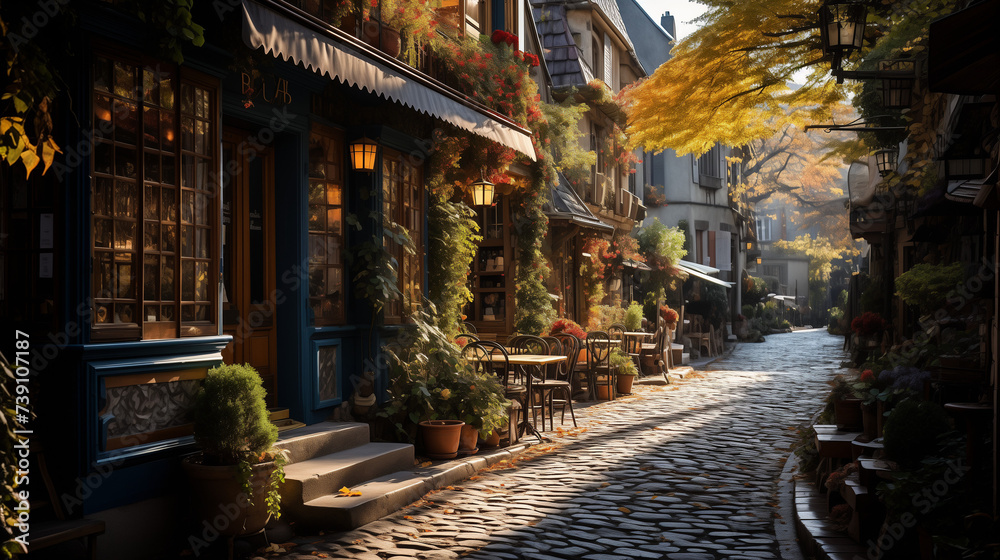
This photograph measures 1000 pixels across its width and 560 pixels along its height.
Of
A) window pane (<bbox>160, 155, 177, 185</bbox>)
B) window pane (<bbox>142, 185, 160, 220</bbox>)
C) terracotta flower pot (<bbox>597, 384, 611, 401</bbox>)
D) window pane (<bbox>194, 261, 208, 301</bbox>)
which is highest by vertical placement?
window pane (<bbox>160, 155, 177, 185</bbox>)

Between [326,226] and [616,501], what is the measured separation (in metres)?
3.97

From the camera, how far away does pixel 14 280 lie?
5305 mm

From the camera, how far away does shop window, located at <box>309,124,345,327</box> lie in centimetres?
819

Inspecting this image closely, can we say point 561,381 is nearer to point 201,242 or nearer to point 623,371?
point 623,371

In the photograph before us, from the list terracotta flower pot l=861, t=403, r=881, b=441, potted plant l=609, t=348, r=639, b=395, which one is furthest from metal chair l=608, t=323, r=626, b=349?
terracotta flower pot l=861, t=403, r=881, b=441

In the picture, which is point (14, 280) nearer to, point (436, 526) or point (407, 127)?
point (436, 526)

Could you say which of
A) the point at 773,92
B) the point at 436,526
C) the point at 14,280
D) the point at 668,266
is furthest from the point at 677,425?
the point at 668,266

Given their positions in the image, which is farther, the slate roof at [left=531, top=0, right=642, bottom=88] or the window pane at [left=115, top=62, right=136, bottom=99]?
the slate roof at [left=531, top=0, right=642, bottom=88]

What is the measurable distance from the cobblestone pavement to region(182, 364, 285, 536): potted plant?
0.39 meters

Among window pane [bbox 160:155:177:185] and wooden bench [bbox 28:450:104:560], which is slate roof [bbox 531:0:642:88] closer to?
window pane [bbox 160:155:177:185]

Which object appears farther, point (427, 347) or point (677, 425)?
point (677, 425)

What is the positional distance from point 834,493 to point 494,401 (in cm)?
392

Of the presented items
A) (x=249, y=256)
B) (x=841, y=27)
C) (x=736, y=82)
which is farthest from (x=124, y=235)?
(x=736, y=82)

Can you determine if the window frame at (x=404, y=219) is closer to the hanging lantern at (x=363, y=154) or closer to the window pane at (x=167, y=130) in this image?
the hanging lantern at (x=363, y=154)
